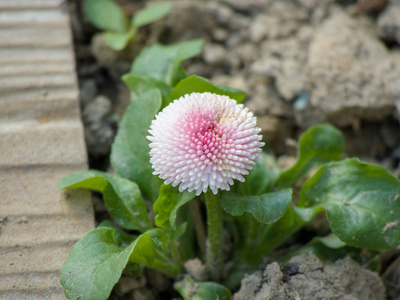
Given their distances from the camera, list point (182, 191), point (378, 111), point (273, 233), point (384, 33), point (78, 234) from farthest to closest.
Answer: point (384, 33) < point (378, 111) < point (273, 233) < point (78, 234) < point (182, 191)

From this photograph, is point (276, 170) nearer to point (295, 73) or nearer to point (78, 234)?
point (295, 73)

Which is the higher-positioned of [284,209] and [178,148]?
[178,148]

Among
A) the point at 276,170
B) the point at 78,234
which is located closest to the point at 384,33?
the point at 276,170

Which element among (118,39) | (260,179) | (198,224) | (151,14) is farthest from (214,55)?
(198,224)

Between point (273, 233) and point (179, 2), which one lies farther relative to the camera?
point (179, 2)

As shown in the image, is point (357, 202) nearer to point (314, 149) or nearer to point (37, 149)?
point (314, 149)

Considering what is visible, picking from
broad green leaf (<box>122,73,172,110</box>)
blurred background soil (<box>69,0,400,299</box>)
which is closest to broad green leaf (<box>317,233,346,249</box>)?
blurred background soil (<box>69,0,400,299</box>)

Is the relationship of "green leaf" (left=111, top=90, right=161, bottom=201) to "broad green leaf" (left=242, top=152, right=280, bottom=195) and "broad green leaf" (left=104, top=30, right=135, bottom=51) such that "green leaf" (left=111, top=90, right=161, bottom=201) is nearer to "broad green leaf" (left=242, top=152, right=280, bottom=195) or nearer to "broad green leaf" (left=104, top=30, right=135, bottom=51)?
"broad green leaf" (left=242, top=152, right=280, bottom=195)

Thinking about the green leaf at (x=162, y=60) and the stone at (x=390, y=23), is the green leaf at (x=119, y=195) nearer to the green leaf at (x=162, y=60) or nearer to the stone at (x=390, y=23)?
the green leaf at (x=162, y=60)
